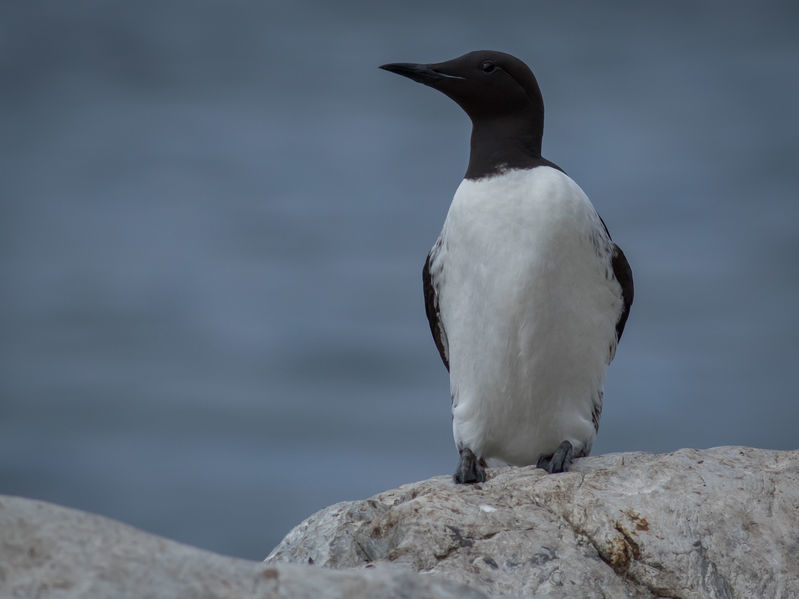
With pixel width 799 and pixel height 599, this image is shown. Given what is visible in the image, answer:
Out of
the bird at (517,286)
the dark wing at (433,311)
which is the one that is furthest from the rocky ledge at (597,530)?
the dark wing at (433,311)

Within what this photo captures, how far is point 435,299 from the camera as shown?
235 inches

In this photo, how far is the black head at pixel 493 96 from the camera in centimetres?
566

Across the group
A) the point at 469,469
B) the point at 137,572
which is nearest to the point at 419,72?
the point at 469,469

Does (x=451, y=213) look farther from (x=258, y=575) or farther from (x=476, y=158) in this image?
(x=258, y=575)

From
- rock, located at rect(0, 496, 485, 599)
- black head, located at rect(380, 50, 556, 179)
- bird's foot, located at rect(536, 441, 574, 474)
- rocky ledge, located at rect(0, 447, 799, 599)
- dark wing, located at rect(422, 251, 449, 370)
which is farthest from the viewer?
dark wing, located at rect(422, 251, 449, 370)

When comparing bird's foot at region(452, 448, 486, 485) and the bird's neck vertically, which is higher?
the bird's neck

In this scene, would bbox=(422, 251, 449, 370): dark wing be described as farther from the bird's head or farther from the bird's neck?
the bird's head

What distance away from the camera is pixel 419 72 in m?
5.81

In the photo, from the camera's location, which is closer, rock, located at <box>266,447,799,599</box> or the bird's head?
rock, located at <box>266,447,799,599</box>

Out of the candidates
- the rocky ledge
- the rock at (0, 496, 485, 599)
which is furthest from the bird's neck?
the rock at (0, 496, 485, 599)

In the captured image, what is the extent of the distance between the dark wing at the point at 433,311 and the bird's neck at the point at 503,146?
0.59 m

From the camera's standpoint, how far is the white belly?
5.27 m

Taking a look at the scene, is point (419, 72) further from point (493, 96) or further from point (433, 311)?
point (433, 311)

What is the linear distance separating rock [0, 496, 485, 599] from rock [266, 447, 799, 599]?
144 cm
